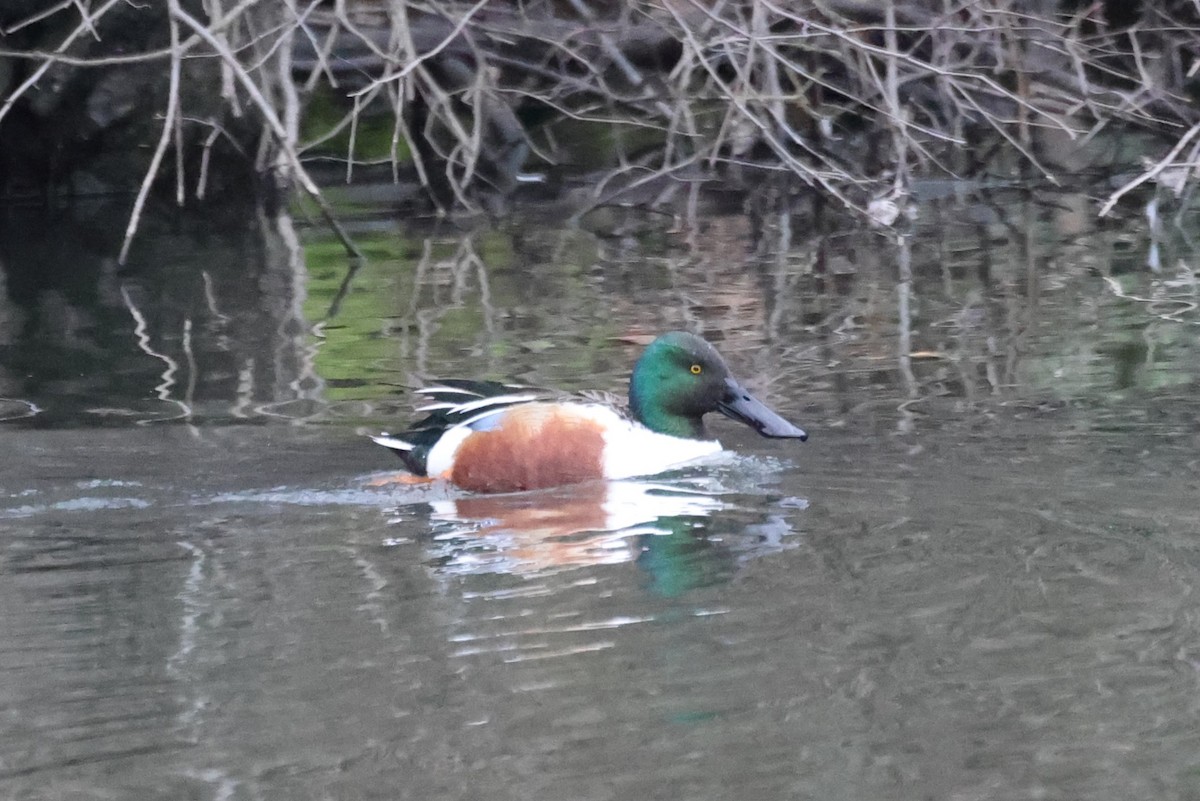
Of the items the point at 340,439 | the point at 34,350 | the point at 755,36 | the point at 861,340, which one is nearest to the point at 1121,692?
the point at 340,439

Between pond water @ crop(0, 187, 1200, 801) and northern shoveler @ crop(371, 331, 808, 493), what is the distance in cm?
Result: 13

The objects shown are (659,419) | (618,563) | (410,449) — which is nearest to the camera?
(618,563)

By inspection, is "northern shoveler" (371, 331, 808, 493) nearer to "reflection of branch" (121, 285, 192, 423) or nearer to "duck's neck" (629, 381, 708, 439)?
"duck's neck" (629, 381, 708, 439)

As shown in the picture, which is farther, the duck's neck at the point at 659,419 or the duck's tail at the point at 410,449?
the duck's neck at the point at 659,419

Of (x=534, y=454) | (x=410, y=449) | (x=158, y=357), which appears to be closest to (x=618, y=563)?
(x=534, y=454)

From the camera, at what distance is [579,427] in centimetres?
675

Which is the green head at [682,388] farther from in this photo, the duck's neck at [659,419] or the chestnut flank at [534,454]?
the chestnut flank at [534,454]

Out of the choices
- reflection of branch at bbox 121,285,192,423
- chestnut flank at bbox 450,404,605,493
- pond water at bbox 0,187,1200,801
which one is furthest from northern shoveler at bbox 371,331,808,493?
reflection of branch at bbox 121,285,192,423

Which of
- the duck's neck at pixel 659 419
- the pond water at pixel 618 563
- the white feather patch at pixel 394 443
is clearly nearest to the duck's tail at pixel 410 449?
the white feather patch at pixel 394 443

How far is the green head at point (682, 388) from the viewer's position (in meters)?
7.06

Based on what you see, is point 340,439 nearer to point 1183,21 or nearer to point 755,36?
point 755,36

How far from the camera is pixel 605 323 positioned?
991 centimetres

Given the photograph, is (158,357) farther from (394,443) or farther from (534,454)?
(534,454)

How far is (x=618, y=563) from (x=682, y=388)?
71.2 inches
